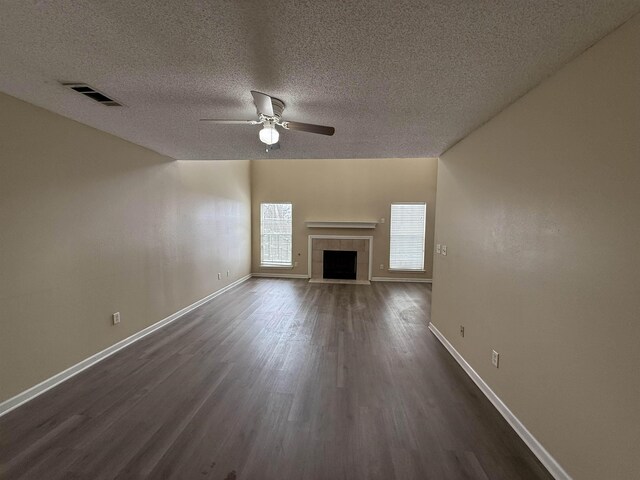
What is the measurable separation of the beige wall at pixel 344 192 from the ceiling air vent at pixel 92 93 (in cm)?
509

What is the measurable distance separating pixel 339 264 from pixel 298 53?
236 inches

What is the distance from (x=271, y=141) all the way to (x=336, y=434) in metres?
2.26

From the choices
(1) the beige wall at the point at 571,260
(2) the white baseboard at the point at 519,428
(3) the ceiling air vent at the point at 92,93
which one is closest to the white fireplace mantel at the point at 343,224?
(2) the white baseboard at the point at 519,428

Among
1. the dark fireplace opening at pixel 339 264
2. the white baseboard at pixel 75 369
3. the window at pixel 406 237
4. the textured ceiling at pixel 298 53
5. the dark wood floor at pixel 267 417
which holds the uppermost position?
the textured ceiling at pixel 298 53

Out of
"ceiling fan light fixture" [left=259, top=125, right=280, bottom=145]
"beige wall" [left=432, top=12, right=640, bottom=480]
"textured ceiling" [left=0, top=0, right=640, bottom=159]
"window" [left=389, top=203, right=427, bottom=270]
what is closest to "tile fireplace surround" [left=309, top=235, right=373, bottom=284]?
"window" [left=389, top=203, right=427, bottom=270]

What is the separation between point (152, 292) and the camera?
11.6 feet

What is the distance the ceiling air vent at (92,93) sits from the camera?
1789mm

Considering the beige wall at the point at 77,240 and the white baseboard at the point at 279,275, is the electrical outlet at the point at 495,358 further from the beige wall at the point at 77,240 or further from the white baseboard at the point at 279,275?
the white baseboard at the point at 279,275

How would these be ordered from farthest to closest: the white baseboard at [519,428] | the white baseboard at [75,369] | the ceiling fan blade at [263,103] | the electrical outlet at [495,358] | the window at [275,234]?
the window at [275,234]
the electrical outlet at [495,358]
the white baseboard at [75,369]
the ceiling fan blade at [263,103]
the white baseboard at [519,428]

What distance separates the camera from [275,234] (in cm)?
726

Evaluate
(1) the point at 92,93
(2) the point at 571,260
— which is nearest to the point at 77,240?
(1) the point at 92,93

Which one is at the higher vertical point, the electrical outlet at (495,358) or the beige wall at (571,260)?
the beige wall at (571,260)

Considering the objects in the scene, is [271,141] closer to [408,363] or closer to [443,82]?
[443,82]

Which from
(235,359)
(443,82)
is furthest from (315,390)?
(443,82)
